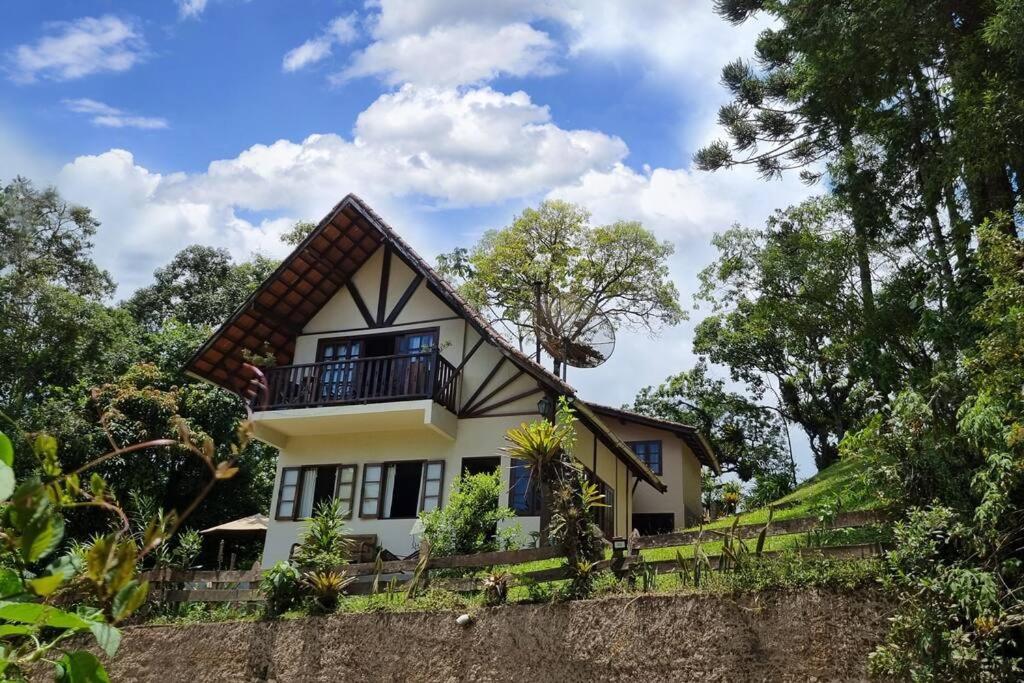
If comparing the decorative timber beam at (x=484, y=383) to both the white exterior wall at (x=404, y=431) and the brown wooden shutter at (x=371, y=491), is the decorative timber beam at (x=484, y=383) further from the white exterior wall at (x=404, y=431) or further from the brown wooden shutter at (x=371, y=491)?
the brown wooden shutter at (x=371, y=491)

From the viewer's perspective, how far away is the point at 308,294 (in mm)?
18156

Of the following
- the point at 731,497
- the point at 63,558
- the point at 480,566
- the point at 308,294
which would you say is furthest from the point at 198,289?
the point at 63,558

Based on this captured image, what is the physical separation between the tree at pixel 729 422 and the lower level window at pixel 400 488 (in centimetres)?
1883

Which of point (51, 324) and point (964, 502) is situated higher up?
point (51, 324)

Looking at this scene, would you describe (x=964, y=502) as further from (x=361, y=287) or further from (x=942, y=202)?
(x=361, y=287)

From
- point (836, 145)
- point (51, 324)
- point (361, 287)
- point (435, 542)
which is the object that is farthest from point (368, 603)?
point (51, 324)

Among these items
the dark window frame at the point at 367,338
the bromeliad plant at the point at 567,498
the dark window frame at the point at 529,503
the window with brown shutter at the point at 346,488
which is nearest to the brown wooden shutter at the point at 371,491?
the window with brown shutter at the point at 346,488

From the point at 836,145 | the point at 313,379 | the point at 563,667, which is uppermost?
the point at 836,145

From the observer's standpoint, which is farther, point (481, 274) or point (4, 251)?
point (481, 274)

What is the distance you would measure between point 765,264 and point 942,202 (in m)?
4.92

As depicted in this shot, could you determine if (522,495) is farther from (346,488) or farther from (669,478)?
(669,478)

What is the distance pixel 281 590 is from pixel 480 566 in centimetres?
262

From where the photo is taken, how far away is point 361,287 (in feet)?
59.6

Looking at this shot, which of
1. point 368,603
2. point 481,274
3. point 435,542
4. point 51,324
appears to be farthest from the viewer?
point 481,274
